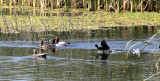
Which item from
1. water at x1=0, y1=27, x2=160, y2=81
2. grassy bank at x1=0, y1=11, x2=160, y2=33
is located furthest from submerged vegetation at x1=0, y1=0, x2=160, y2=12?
water at x1=0, y1=27, x2=160, y2=81

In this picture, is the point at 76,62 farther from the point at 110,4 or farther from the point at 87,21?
the point at 110,4

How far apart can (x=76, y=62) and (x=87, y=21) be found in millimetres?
11162

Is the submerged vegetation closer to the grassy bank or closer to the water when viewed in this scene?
the grassy bank

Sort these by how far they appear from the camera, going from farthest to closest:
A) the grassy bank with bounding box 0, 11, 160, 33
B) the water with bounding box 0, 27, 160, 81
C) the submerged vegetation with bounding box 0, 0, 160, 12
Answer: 1. the submerged vegetation with bounding box 0, 0, 160, 12
2. the grassy bank with bounding box 0, 11, 160, 33
3. the water with bounding box 0, 27, 160, 81

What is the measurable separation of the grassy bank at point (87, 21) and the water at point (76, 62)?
2227 mm

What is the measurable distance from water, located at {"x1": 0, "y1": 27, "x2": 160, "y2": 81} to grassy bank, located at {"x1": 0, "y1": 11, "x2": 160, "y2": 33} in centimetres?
223

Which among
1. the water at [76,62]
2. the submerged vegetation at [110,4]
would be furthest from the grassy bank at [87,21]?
the water at [76,62]

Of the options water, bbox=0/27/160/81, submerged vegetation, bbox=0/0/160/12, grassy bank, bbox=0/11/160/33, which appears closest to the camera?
water, bbox=0/27/160/81

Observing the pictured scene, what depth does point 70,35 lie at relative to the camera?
18.4 meters

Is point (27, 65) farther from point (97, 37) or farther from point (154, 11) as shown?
point (154, 11)

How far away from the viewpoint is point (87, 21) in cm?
2277

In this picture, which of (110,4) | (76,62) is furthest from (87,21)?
(76,62)

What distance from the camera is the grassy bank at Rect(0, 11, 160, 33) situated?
20.6 meters

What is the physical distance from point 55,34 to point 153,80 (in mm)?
10440
